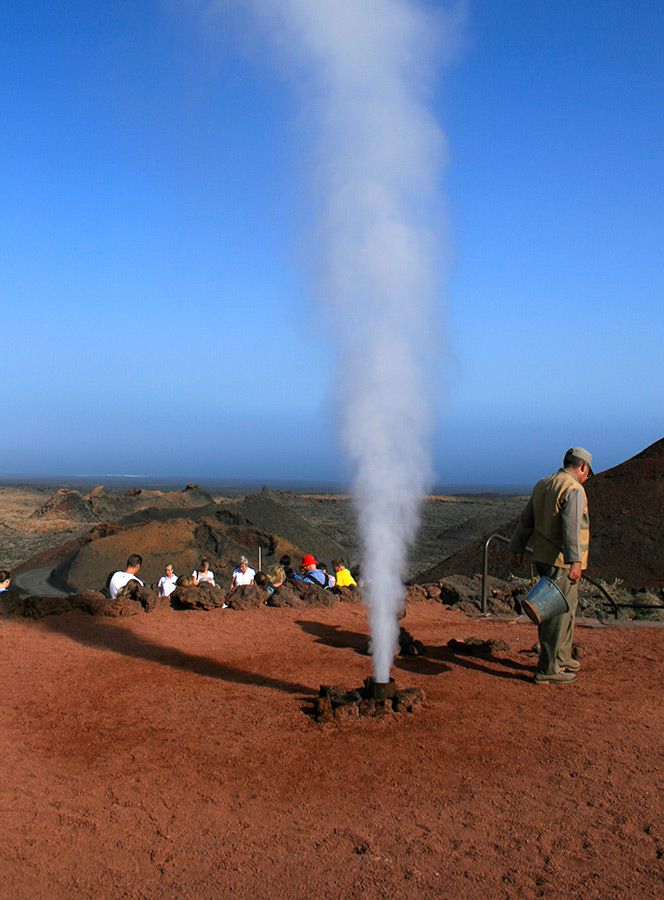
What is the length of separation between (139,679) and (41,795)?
8.01 feet

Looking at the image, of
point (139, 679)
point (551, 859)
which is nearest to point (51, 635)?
point (139, 679)

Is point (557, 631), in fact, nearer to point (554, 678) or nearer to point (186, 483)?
point (554, 678)

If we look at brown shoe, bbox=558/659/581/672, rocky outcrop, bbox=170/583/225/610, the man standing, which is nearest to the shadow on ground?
rocky outcrop, bbox=170/583/225/610

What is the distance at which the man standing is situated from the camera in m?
6.48

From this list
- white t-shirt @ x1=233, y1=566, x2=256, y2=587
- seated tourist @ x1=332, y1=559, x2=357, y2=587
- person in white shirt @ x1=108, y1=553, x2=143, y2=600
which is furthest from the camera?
seated tourist @ x1=332, y1=559, x2=357, y2=587

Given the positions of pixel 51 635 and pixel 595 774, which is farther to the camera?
pixel 51 635

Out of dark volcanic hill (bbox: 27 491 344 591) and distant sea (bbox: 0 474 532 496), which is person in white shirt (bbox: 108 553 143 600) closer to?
dark volcanic hill (bbox: 27 491 344 591)

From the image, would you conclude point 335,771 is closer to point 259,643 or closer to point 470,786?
point 470,786

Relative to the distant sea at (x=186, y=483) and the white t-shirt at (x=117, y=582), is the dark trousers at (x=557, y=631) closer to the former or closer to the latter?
the white t-shirt at (x=117, y=582)

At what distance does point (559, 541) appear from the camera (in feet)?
21.8

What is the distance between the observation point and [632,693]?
6461mm

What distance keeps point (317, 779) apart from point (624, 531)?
13918mm

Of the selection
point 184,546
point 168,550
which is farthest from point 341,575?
point 184,546

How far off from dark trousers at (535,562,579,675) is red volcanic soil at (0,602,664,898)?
10.6 inches
